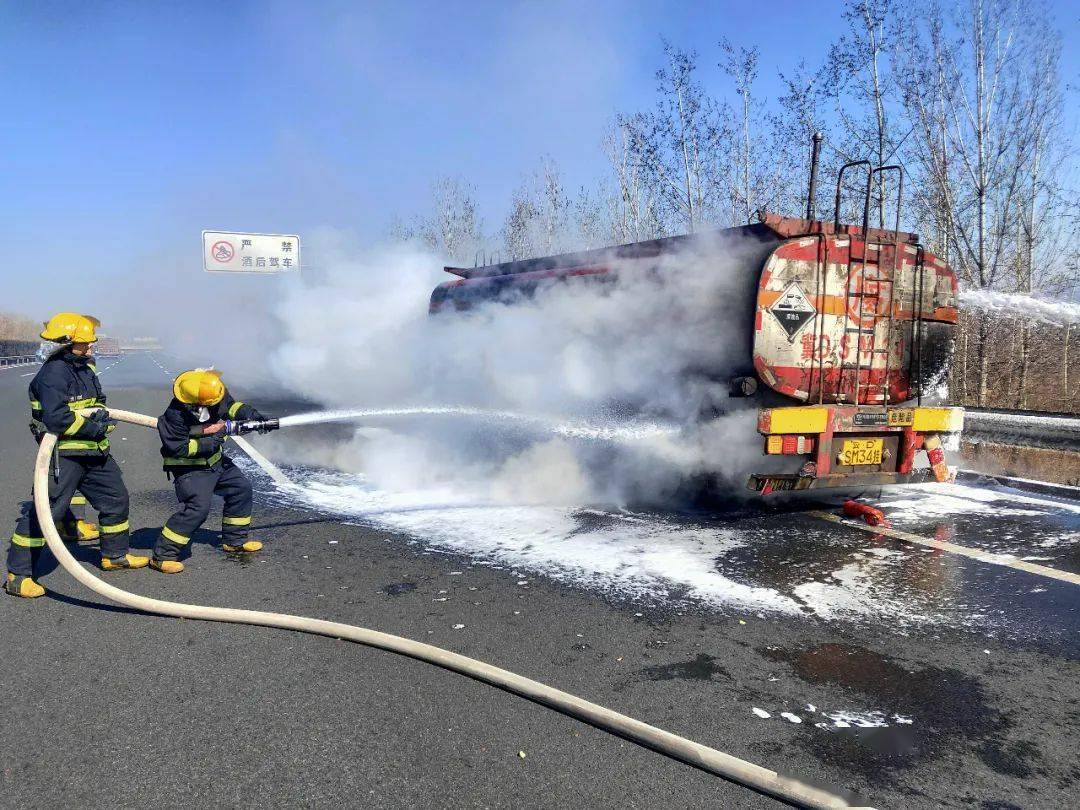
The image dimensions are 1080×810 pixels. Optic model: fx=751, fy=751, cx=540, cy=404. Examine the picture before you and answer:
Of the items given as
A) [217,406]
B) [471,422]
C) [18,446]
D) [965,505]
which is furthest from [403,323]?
[965,505]

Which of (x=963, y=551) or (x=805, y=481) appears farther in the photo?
(x=805, y=481)

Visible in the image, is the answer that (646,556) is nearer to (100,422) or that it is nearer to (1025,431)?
(100,422)

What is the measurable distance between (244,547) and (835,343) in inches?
195

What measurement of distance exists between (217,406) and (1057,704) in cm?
501

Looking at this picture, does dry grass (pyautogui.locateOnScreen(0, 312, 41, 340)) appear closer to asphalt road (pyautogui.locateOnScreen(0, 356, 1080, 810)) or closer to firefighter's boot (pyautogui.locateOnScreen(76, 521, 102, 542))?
firefighter's boot (pyautogui.locateOnScreen(76, 521, 102, 542))

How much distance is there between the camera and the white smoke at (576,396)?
6.56 m

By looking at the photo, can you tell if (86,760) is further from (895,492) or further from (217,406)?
(895,492)

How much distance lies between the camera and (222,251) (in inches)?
1304

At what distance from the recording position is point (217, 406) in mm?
5168

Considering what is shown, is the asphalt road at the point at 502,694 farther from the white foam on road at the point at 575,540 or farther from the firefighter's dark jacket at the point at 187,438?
the firefighter's dark jacket at the point at 187,438

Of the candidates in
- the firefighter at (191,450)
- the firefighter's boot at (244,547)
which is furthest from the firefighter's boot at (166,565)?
the firefighter's boot at (244,547)

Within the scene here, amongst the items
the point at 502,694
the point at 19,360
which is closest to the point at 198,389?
the point at 502,694

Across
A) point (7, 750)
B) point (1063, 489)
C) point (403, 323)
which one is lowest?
point (7, 750)

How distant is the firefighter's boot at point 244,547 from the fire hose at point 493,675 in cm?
95
